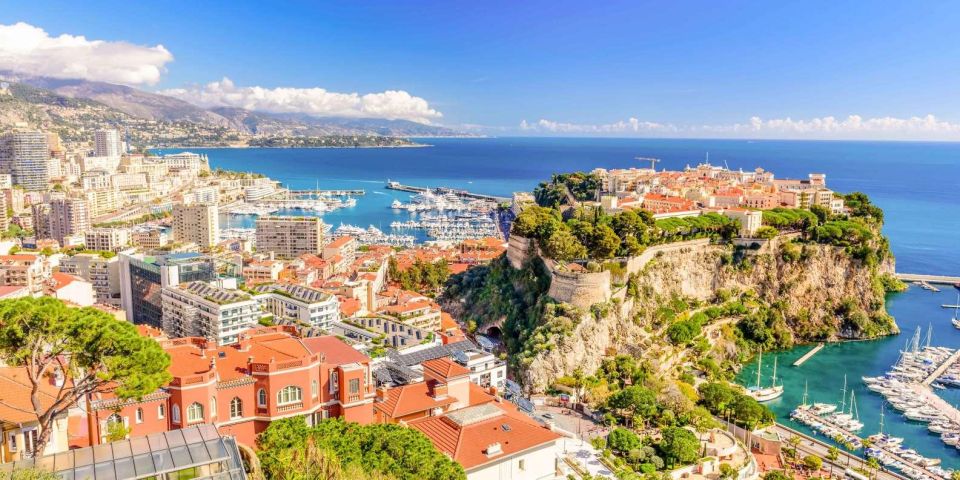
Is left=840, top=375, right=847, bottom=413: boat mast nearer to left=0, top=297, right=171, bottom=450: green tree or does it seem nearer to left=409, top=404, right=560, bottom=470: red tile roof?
left=409, top=404, right=560, bottom=470: red tile roof

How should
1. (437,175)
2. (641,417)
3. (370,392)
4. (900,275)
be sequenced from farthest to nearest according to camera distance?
(437,175), (900,275), (641,417), (370,392)

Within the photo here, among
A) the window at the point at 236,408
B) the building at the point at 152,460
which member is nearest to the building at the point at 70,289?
the window at the point at 236,408

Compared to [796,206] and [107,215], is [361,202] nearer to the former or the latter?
[107,215]

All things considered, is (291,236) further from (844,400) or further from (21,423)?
(21,423)

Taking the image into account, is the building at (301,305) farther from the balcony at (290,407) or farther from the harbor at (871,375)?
the harbor at (871,375)

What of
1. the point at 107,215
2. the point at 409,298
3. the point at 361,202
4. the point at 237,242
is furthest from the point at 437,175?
the point at 409,298

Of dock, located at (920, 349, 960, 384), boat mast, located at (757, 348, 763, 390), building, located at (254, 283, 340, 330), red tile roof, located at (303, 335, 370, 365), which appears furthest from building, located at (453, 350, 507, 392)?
dock, located at (920, 349, 960, 384)
